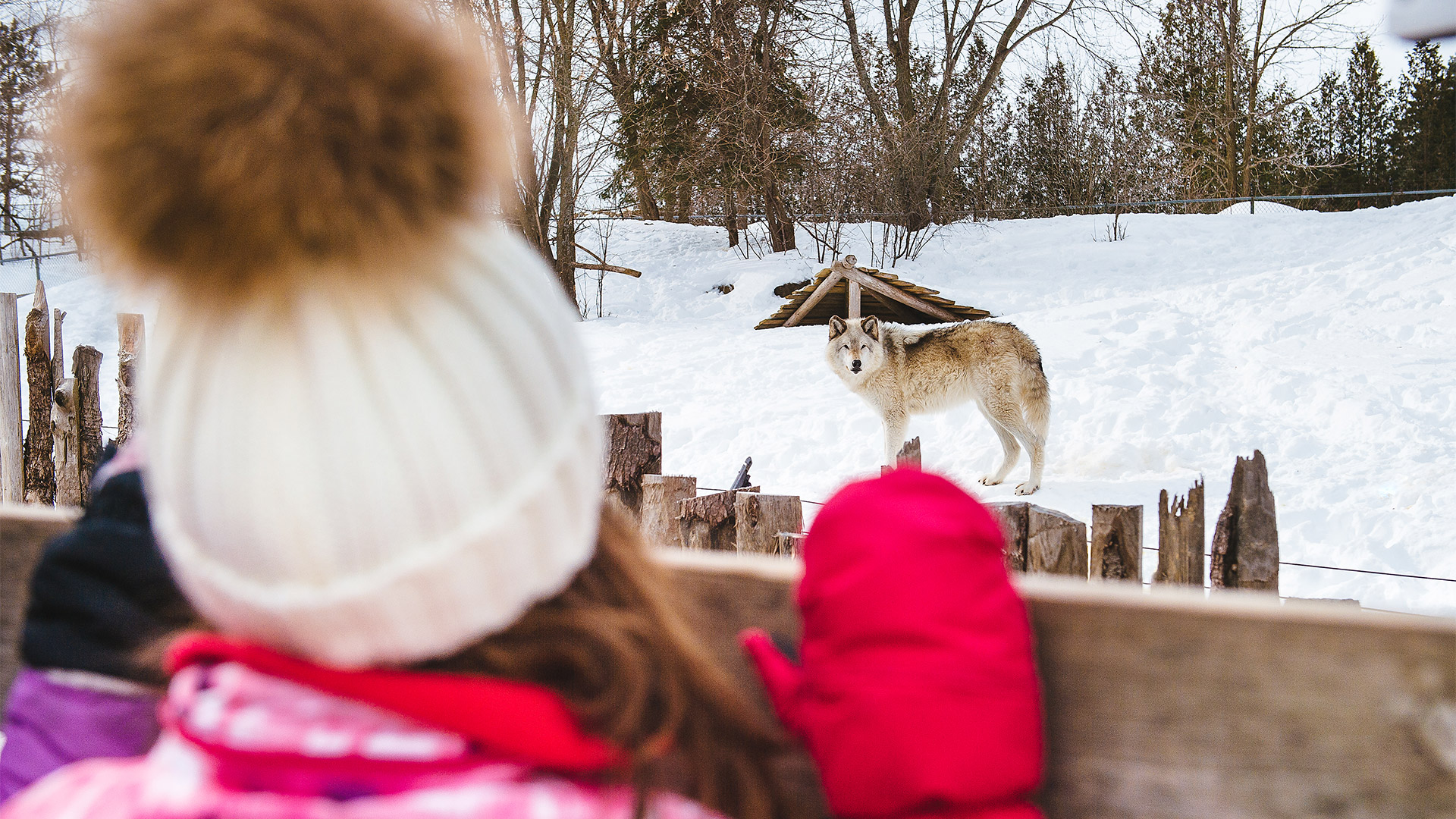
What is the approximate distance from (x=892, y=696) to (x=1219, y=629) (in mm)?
346

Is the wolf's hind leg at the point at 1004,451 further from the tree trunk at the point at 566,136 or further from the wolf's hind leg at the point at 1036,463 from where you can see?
the tree trunk at the point at 566,136

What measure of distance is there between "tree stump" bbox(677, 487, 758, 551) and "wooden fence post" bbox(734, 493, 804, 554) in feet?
0.30

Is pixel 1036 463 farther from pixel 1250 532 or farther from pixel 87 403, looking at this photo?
pixel 87 403

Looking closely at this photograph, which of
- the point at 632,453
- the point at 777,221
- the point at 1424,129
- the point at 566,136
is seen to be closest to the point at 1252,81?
the point at 1424,129

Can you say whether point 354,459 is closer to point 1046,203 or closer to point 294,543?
point 294,543

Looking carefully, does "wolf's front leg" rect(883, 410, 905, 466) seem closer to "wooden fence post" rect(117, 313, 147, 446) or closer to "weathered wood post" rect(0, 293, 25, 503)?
"wooden fence post" rect(117, 313, 147, 446)

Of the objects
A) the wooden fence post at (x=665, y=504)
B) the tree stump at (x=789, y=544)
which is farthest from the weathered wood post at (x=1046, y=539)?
the wooden fence post at (x=665, y=504)

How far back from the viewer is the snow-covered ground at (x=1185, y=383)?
5523 millimetres

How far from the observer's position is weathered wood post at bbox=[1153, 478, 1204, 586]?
2.64 meters

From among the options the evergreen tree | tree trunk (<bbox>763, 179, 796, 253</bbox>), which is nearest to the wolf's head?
tree trunk (<bbox>763, 179, 796, 253</bbox>)

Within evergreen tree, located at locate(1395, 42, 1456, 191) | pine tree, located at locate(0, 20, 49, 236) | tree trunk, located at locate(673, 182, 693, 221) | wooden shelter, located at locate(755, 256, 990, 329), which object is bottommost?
wooden shelter, located at locate(755, 256, 990, 329)

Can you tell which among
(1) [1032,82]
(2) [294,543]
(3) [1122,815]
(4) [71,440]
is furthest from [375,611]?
(1) [1032,82]

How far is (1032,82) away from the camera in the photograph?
80.5 ft

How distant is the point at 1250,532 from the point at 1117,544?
353 mm
